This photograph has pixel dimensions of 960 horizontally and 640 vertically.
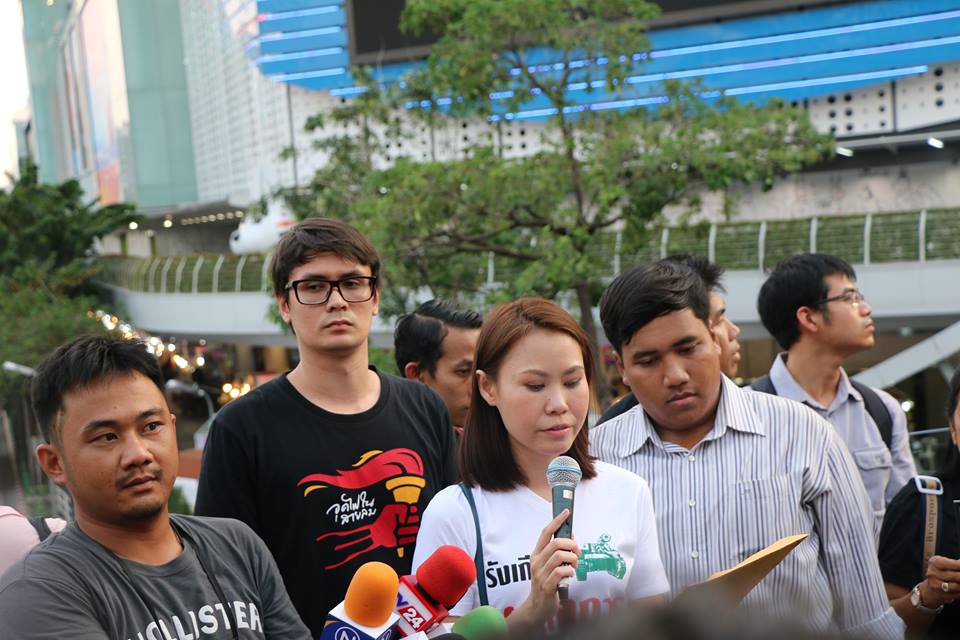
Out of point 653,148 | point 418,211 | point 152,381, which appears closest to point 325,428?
point 152,381

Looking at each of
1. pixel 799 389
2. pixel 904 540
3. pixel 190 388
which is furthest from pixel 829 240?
pixel 904 540

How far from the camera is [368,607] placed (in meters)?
1.83

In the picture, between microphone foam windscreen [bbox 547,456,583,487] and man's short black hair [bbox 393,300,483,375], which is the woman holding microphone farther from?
man's short black hair [bbox 393,300,483,375]

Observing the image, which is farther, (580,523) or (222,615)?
(580,523)

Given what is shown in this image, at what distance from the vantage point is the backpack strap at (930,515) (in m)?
2.65

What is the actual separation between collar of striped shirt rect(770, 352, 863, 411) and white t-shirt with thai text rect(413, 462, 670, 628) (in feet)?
4.77

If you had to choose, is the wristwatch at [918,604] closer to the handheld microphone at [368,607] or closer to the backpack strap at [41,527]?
the handheld microphone at [368,607]

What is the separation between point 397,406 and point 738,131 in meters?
8.10

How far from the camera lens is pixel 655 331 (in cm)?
249

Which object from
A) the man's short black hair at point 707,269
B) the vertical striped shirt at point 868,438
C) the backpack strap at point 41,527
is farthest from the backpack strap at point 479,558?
the vertical striped shirt at point 868,438

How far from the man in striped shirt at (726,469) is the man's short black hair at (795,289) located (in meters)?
1.23

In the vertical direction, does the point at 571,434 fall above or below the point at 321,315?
below

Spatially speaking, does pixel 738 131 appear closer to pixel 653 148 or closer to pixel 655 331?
pixel 653 148

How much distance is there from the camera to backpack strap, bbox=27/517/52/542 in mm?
2625
